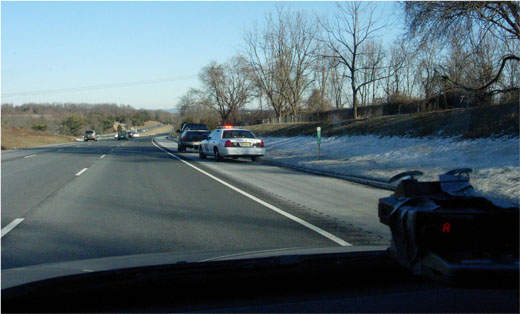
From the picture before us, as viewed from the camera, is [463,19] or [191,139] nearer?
[463,19]

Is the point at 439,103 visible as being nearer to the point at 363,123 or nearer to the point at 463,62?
the point at 363,123

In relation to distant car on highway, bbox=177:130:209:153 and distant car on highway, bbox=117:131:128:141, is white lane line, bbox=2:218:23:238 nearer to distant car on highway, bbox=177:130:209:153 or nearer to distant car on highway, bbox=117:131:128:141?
distant car on highway, bbox=177:130:209:153

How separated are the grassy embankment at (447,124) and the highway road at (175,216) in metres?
7.00

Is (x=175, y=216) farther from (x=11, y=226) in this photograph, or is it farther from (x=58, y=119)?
(x=58, y=119)

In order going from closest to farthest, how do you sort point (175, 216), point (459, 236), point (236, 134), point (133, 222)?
1. point (459, 236)
2. point (133, 222)
3. point (175, 216)
4. point (236, 134)

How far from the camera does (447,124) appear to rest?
21312 mm

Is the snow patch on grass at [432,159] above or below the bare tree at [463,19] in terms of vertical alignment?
below

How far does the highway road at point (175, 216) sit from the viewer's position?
20.2 feet

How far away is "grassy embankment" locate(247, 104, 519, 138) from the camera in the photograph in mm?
17422

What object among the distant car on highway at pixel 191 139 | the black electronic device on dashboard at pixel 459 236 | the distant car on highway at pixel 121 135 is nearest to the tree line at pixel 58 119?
the distant car on highway at pixel 121 135

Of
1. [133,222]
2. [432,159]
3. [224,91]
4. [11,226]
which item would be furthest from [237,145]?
[224,91]

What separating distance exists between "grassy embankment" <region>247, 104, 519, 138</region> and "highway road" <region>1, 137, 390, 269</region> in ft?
23.0

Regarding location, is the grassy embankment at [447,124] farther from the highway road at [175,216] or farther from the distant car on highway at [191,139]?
the distant car on highway at [191,139]

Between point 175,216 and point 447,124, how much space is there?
1650cm
